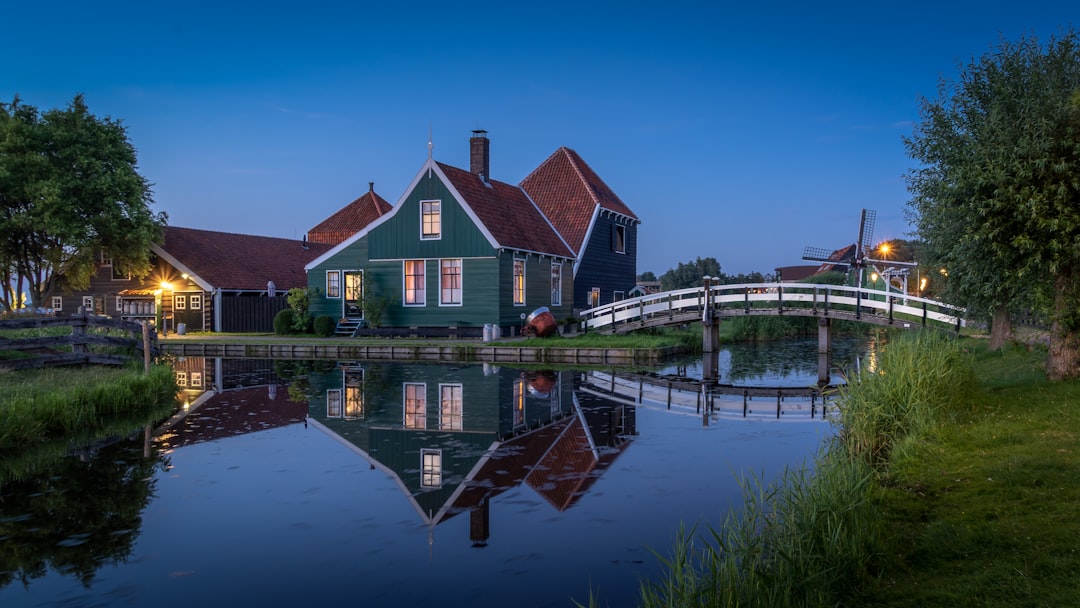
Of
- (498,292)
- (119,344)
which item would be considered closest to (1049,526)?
(119,344)

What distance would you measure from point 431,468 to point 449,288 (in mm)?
20393

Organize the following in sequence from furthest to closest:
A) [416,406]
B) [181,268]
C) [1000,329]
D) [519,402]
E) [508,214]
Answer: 1. [181,268]
2. [508,214]
3. [1000,329]
4. [519,402]
5. [416,406]

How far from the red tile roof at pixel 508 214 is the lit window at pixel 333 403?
12.3 metres

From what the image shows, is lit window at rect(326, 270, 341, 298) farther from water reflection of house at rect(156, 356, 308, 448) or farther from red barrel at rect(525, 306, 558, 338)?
red barrel at rect(525, 306, 558, 338)

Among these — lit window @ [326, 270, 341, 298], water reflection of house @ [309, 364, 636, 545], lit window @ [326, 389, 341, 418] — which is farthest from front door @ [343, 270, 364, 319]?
lit window @ [326, 389, 341, 418]

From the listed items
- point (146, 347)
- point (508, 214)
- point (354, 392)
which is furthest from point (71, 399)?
point (508, 214)

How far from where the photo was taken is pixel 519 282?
103ft

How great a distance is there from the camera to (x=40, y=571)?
6676 mm

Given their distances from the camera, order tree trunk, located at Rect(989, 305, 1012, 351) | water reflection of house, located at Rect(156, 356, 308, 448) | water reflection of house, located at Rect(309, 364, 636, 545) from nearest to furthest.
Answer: water reflection of house, located at Rect(309, 364, 636, 545), water reflection of house, located at Rect(156, 356, 308, 448), tree trunk, located at Rect(989, 305, 1012, 351)

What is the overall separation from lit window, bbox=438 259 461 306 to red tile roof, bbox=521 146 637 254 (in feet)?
26.1

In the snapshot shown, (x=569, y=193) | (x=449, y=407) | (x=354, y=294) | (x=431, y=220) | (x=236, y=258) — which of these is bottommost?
(x=449, y=407)

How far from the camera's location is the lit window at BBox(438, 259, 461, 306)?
30266 mm

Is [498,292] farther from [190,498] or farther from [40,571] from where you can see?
[40,571]

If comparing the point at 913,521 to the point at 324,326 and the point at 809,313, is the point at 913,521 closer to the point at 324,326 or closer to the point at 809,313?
the point at 809,313
